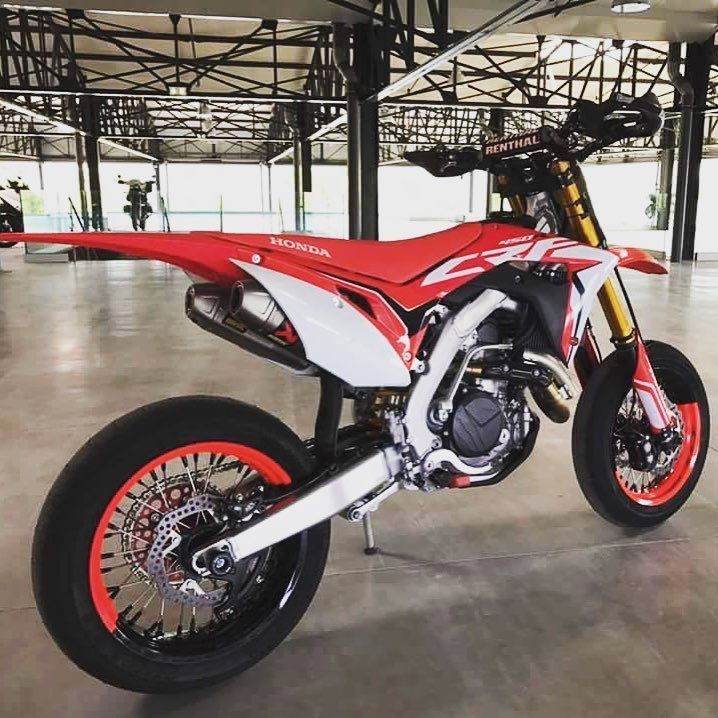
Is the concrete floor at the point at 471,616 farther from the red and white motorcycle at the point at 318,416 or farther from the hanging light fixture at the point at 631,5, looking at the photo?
the hanging light fixture at the point at 631,5

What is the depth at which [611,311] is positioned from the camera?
229cm

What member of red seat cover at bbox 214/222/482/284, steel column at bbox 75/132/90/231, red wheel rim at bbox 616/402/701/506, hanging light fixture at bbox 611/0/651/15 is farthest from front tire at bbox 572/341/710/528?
steel column at bbox 75/132/90/231

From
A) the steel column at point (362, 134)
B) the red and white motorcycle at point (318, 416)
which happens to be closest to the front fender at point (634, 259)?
the red and white motorcycle at point (318, 416)

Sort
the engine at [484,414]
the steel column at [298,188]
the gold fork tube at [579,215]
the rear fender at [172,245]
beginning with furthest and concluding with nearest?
the steel column at [298,188], the gold fork tube at [579,215], the engine at [484,414], the rear fender at [172,245]

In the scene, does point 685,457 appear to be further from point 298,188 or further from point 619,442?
point 298,188

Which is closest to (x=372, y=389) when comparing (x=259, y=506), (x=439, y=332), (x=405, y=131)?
(x=439, y=332)

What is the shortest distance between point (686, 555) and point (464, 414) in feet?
3.30

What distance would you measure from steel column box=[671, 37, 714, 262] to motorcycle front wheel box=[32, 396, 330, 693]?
507 inches

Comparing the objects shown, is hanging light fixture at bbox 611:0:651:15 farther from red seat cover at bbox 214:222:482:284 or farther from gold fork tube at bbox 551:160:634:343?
red seat cover at bbox 214:222:482:284

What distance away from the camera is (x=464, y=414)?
1.93 meters

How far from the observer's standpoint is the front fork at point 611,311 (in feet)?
6.91

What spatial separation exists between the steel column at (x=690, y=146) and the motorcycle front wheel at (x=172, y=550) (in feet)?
42.2

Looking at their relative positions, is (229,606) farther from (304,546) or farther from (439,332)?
(439,332)

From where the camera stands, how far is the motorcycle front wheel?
151 centimetres
